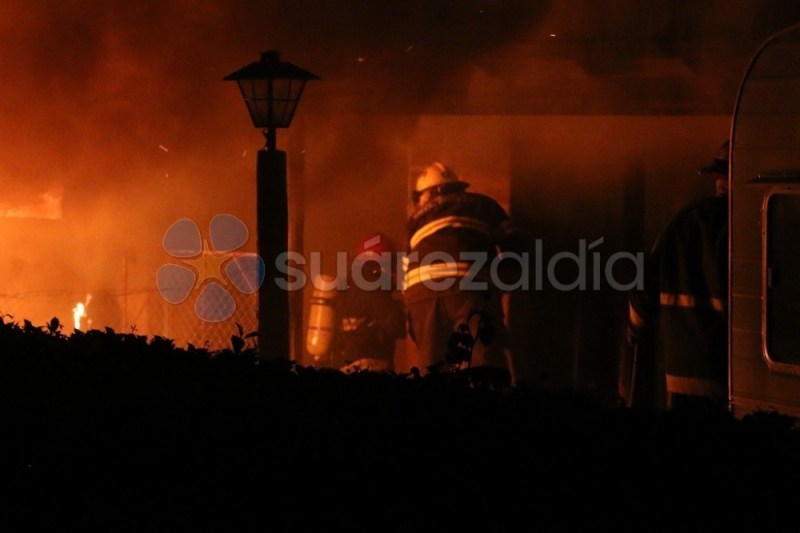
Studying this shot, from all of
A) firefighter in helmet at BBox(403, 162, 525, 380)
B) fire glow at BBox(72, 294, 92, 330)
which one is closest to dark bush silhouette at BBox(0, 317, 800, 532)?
firefighter in helmet at BBox(403, 162, 525, 380)

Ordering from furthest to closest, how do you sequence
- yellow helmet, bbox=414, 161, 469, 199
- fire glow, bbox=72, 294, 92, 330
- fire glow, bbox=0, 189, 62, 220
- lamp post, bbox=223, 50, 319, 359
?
fire glow, bbox=0, 189, 62, 220 < fire glow, bbox=72, 294, 92, 330 < yellow helmet, bbox=414, 161, 469, 199 < lamp post, bbox=223, 50, 319, 359

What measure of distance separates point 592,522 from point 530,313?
548cm

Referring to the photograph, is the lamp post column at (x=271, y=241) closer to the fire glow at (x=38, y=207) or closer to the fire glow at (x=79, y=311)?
the fire glow at (x=79, y=311)

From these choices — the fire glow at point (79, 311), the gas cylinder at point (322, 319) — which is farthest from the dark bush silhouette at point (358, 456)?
the fire glow at point (79, 311)

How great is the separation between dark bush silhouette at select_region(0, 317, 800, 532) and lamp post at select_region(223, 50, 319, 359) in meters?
1.63

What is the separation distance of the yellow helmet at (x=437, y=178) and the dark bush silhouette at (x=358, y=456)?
3.72 meters

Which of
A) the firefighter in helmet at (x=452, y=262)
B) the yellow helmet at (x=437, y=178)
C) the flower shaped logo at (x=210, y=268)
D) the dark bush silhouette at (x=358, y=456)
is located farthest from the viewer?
the flower shaped logo at (x=210, y=268)

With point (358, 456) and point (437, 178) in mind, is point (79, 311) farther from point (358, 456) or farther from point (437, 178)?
point (358, 456)

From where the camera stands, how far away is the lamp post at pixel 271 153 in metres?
5.22

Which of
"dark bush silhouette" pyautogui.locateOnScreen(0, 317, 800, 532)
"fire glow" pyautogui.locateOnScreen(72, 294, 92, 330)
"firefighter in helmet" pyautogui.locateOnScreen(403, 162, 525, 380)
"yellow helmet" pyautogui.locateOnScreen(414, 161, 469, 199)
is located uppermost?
"yellow helmet" pyautogui.locateOnScreen(414, 161, 469, 199)

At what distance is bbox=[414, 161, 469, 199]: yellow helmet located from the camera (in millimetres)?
7218

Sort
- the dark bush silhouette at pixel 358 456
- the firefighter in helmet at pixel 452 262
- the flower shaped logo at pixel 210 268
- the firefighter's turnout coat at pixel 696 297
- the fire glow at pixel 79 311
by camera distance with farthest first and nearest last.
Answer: the fire glow at pixel 79 311, the flower shaped logo at pixel 210 268, the firefighter in helmet at pixel 452 262, the firefighter's turnout coat at pixel 696 297, the dark bush silhouette at pixel 358 456

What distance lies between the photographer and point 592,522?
7.27ft

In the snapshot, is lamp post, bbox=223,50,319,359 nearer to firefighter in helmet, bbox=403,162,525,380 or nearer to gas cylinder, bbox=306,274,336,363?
firefighter in helmet, bbox=403,162,525,380
